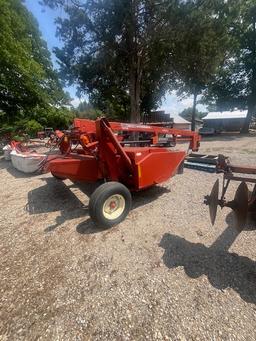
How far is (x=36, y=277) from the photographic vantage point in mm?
2740

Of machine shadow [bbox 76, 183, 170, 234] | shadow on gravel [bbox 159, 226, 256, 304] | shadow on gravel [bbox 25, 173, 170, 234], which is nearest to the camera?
shadow on gravel [bbox 159, 226, 256, 304]

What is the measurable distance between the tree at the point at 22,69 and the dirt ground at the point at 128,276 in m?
11.3

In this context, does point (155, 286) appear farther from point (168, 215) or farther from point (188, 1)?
point (188, 1)

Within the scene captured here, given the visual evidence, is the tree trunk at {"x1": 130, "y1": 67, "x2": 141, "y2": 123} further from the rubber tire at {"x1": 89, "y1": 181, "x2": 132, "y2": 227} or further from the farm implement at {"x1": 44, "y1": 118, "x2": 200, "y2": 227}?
the rubber tire at {"x1": 89, "y1": 181, "x2": 132, "y2": 227}

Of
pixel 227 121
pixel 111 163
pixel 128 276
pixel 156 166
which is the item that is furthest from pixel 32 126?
pixel 227 121

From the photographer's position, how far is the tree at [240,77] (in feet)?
80.5

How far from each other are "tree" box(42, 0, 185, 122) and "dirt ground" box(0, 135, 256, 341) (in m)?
13.4

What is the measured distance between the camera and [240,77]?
89.9 feet

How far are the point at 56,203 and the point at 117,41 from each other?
1373cm

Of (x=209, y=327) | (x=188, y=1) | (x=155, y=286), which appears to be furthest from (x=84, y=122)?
(x=188, y=1)

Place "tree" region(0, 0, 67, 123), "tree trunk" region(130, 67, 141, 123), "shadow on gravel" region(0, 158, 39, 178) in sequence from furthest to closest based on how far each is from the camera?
"tree trunk" region(130, 67, 141, 123), "tree" region(0, 0, 67, 123), "shadow on gravel" region(0, 158, 39, 178)

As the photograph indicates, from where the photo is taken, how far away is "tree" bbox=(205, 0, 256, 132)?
24531 mm

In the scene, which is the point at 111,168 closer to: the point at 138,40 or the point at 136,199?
the point at 136,199

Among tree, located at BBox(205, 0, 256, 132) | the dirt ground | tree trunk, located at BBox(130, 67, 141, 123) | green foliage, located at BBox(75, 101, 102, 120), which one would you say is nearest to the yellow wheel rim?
the dirt ground
